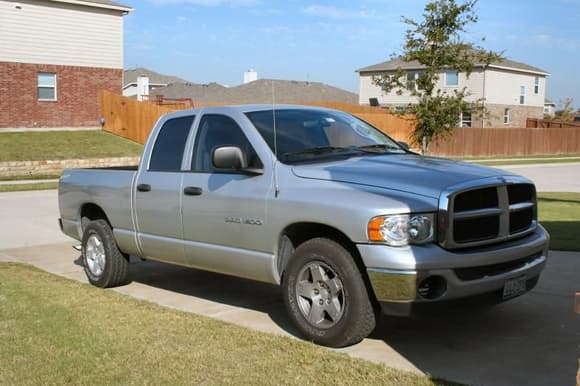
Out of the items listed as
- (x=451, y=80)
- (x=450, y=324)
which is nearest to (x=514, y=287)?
(x=450, y=324)

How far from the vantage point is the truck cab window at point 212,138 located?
651 centimetres

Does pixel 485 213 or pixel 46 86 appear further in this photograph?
pixel 46 86

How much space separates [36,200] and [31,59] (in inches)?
630

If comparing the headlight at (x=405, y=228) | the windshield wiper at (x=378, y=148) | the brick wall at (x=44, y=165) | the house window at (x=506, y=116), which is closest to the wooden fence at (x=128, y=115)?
the brick wall at (x=44, y=165)

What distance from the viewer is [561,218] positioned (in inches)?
509

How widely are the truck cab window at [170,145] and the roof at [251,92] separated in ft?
147

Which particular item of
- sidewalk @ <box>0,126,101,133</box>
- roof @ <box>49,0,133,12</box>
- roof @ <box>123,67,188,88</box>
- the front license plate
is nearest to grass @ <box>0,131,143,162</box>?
sidewalk @ <box>0,126,101,133</box>

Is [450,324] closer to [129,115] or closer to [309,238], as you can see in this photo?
[309,238]

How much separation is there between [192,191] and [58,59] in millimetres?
27598

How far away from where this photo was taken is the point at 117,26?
3362 cm

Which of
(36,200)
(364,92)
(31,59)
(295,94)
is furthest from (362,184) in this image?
(364,92)

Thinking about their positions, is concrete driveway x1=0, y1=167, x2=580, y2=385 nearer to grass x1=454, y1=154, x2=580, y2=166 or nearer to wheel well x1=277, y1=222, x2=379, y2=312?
wheel well x1=277, y1=222, x2=379, y2=312

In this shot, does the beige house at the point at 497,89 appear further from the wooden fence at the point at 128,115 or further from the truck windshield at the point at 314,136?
the truck windshield at the point at 314,136

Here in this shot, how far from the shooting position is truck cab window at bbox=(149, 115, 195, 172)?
7.11 m
